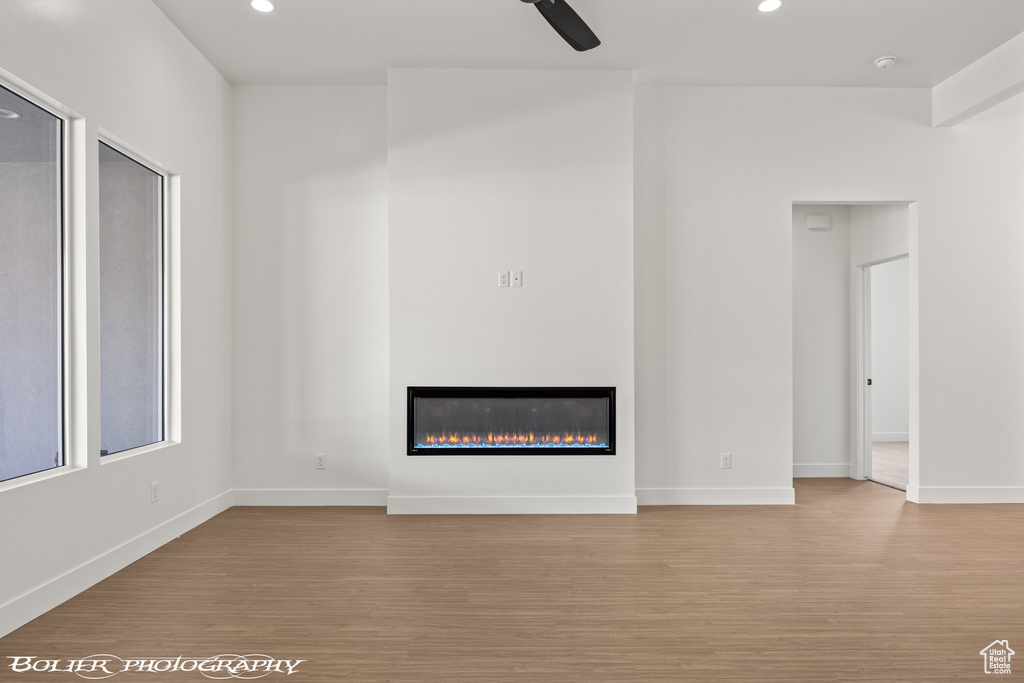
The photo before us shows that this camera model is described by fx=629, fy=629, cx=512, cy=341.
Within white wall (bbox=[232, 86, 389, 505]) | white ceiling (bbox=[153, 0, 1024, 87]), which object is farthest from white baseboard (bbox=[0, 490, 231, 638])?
white ceiling (bbox=[153, 0, 1024, 87])

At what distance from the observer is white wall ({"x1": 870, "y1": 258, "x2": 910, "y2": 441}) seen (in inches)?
313

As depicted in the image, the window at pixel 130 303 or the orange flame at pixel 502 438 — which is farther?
the orange flame at pixel 502 438

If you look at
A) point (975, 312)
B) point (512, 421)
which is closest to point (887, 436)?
point (975, 312)

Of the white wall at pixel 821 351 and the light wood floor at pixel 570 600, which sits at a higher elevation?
the white wall at pixel 821 351

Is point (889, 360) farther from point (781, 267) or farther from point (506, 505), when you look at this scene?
point (506, 505)

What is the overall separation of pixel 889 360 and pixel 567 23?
686cm

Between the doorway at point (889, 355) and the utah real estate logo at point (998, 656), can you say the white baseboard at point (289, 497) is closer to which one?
the utah real estate logo at point (998, 656)

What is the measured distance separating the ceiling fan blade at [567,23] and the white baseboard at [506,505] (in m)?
2.85

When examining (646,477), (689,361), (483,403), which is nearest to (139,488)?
(483,403)

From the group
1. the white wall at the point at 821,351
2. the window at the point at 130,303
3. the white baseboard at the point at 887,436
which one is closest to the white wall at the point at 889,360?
the white baseboard at the point at 887,436

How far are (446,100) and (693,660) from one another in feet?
12.2

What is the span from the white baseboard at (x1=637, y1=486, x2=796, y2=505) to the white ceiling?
299 centimetres

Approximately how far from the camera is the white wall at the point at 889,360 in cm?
795

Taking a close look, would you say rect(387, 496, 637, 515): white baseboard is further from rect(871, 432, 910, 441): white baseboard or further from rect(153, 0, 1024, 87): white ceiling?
rect(871, 432, 910, 441): white baseboard
